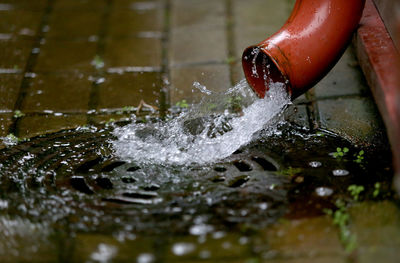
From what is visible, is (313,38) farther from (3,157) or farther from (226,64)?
(3,157)

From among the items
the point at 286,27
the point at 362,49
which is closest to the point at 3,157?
the point at 286,27

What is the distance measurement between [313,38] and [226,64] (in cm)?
117

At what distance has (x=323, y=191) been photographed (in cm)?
293

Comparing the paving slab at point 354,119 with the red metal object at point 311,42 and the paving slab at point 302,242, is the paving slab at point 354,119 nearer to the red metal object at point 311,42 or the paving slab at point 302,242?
the red metal object at point 311,42

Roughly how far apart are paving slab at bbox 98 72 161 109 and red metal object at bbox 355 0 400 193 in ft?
5.46

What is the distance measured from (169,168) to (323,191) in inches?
38.4

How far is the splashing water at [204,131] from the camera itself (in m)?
3.34

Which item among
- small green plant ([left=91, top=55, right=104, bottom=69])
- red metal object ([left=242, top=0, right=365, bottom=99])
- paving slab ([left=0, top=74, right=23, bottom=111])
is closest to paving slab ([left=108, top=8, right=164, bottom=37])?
small green plant ([left=91, top=55, right=104, bottom=69])

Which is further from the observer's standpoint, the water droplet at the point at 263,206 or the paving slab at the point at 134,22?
the paving slab at the point at 134,22

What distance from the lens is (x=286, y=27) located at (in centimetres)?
355

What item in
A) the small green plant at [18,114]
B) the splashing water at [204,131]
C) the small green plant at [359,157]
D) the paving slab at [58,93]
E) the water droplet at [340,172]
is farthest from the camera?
the paving slab at [58,93]

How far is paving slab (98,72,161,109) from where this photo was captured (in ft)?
13.3

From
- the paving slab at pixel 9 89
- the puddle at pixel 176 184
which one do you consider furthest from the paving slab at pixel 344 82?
the paving slab at pixel 9 89

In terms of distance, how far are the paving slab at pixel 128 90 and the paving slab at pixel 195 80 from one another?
5.9 inches
